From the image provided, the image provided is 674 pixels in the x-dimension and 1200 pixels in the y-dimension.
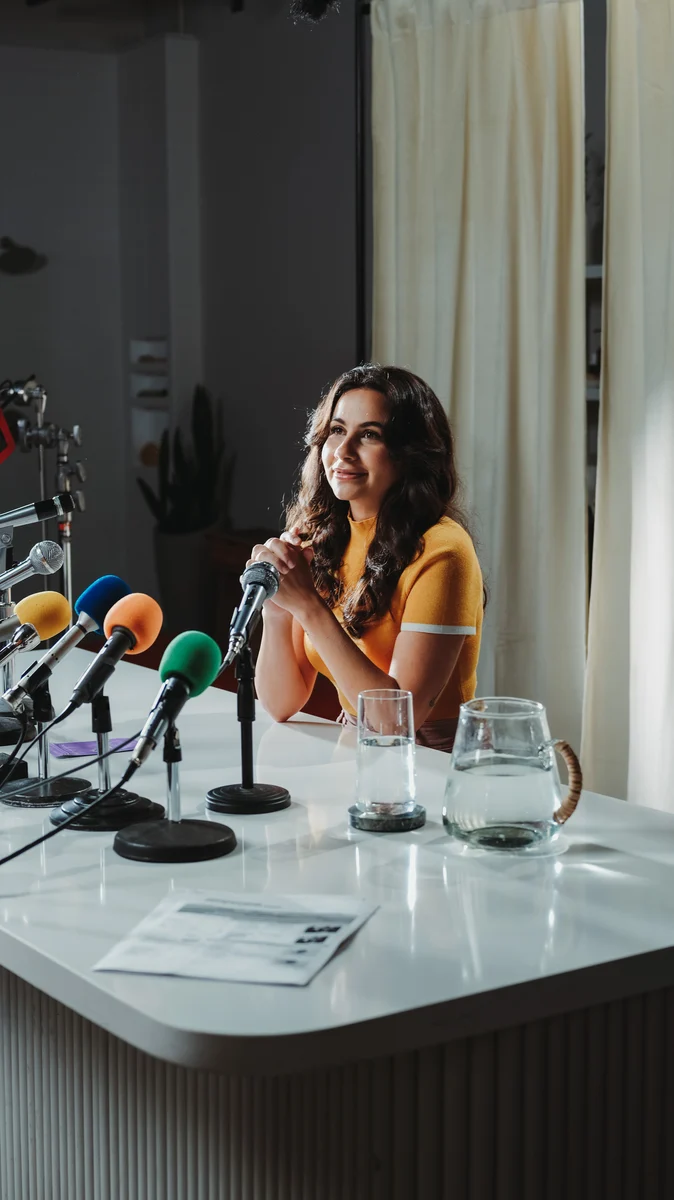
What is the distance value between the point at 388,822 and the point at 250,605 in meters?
0.30

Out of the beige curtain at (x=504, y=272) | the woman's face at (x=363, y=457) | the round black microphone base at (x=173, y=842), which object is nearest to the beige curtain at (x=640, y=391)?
the beige curtain at (x=504, y=272)

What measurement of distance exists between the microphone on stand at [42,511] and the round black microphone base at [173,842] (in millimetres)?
552

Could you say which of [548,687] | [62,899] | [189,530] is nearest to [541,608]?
[548,687]

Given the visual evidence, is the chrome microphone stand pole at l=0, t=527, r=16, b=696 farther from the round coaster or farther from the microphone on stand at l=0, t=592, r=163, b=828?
the round coaster

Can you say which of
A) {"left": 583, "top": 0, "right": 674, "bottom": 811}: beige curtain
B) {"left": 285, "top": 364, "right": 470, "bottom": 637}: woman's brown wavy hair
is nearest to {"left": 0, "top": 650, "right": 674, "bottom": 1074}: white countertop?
{"left": 285, "top": 364, "right": 470, "bottom": 637}: woman's brown wavy hair

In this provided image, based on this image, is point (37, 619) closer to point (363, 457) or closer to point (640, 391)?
point (363, 457)

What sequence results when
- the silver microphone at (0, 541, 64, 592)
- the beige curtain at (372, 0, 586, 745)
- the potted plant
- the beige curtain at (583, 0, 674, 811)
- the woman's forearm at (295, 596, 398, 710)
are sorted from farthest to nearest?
the potted plant, the beige curtain at (372, 0, 586, 745), the beige curtain at (583, 0, 674, 811), the woman's forearm at (295, 596, 398, 710), the silver microphone at (0, 541, 64, 592)

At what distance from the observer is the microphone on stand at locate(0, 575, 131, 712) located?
1.47 meters

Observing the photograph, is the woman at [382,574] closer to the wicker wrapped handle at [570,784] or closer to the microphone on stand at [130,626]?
the microphone on stand at [130,626]

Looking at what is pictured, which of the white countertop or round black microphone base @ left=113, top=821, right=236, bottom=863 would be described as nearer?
the white countertop

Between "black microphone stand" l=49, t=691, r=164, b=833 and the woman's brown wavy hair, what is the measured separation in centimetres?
83

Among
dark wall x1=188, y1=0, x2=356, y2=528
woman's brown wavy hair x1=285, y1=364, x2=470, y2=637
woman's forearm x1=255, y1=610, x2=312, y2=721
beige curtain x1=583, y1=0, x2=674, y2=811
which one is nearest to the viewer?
woman's forearm x1=255, y1=610, x2=312, y2=721

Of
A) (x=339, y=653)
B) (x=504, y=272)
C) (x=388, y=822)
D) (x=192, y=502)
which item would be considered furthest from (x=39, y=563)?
(x=192, y=502)

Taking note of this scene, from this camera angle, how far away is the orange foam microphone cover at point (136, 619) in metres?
1.46
